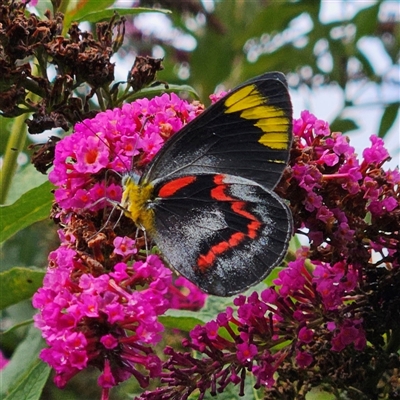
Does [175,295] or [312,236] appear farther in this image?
[175,295]

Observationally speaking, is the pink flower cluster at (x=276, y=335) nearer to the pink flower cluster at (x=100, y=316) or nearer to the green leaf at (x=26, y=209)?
the pink flower cluster at (x=100, y=316)

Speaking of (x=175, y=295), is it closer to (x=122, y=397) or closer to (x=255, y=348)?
(x=122, y=397)

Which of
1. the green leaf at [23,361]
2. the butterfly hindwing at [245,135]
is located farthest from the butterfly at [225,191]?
the green leaf at [23,361]

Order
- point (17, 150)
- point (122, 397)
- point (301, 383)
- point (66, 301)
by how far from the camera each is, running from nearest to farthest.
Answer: point (66, 301) → point (301, 383) → point (17, 150) → point (122, 397)

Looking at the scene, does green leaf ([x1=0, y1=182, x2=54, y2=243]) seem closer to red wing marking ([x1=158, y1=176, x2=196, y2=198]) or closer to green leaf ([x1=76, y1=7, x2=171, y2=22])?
red wing marking ([x1=158, y1=176, x2=196, y2=198])

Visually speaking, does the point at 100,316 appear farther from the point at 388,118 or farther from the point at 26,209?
the point at 388,118

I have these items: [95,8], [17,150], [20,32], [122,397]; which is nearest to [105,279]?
[20,32]
